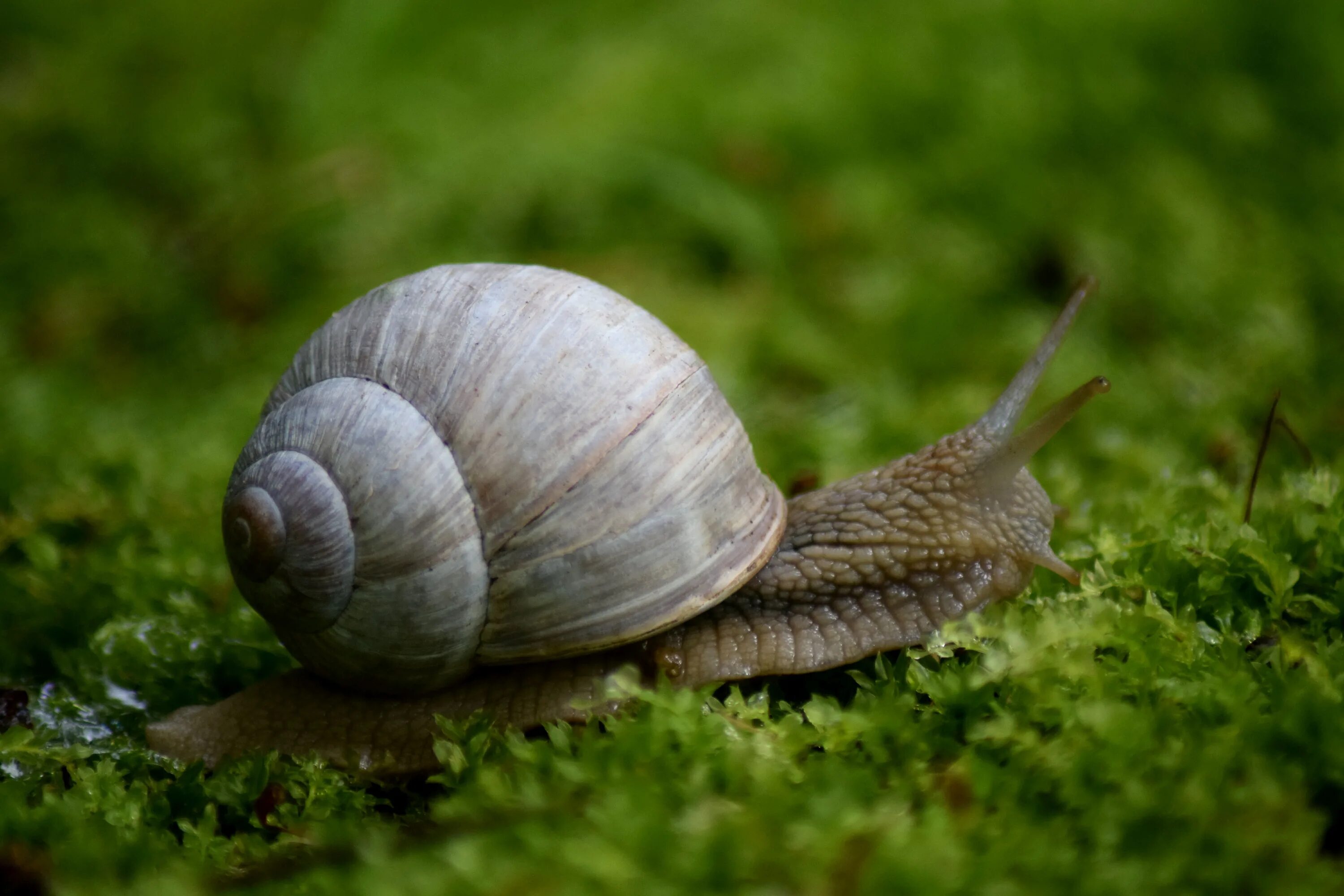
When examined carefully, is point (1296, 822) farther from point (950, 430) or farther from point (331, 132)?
point (331, 132)

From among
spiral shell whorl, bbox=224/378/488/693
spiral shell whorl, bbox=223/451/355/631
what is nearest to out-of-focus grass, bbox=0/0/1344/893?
spiral shell whorl, bbox=224/378/488/693

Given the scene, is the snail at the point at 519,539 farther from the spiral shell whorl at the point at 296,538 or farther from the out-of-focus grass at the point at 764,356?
the out-of-focus grass at the point at 764,356

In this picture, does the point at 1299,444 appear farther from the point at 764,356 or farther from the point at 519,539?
the point at 764,356


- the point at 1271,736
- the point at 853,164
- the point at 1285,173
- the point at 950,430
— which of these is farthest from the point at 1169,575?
the point at 1285,173

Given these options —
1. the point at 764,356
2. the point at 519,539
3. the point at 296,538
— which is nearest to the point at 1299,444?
the point at 519,539

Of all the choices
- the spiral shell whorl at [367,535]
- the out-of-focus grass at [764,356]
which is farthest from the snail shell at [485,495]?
the out-of-focus grass at [764,356]

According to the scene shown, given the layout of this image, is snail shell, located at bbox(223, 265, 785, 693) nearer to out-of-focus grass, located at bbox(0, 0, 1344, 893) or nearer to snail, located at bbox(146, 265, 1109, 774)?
snail, located at bbox(146, 265, 1109, 774)
